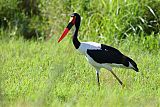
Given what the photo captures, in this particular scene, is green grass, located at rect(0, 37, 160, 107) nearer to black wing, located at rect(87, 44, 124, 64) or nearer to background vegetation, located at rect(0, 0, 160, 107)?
background vegetation, located at rect(0, 0, 160, 107)

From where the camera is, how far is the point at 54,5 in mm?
13758

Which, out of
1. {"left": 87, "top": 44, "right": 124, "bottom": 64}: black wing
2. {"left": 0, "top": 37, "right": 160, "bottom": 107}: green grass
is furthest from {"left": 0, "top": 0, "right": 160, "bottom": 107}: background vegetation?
{"left": 87, "top": 44, "right": 124, "bottom": 64}: black wing

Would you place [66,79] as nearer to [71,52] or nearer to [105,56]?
[105,56]

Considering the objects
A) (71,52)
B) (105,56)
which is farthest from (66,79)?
(71,52)

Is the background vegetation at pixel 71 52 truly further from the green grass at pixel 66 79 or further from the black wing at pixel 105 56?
the black wing at pixel 105 56

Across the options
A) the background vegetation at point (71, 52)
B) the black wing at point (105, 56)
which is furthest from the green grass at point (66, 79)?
the black wing at point (105, 56)

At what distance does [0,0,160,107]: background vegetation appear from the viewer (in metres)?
6.78

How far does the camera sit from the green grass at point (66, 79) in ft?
21.3

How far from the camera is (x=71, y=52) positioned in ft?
35.8

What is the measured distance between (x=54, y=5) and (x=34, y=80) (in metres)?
5.92

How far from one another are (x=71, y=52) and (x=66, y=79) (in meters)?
2.75

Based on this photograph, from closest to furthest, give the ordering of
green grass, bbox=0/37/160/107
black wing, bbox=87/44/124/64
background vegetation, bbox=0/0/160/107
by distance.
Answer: green grass, bbox=0/37/160/107
background vegetation, bbox=0/0/160/107
black wing, bbox=87/44/124/64

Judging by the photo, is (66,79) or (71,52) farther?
(71,52)

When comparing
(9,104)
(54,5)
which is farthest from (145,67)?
(54,5)
